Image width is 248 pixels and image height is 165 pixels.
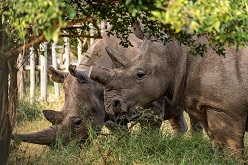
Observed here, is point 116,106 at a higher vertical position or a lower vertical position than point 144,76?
lower

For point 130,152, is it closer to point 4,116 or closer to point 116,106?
point 116,106

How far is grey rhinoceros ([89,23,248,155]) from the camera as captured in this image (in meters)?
6.08

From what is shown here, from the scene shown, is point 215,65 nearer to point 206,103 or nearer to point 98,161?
point 206,103

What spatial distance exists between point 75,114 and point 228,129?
6.52 ft

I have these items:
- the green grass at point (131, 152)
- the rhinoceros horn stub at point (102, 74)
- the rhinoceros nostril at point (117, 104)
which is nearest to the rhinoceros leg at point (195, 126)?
the green grass at point (131, 152)

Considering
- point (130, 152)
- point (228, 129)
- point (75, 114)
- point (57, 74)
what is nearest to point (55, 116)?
point (75, 114)

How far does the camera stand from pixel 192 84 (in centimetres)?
633

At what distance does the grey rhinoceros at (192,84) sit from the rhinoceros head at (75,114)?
0.75 m

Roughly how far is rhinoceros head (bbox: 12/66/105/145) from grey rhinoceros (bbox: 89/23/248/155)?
75 centimetres

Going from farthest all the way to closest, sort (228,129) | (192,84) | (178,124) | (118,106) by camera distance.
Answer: (178,124) → (118,106) → (192,84) → (228,129)

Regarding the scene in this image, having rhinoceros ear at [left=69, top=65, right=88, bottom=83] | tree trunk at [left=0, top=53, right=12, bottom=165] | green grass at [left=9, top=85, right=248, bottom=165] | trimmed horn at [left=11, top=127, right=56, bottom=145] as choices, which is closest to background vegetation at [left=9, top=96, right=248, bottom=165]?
green grass at [left=9, top=85, right=248, bottom=165]

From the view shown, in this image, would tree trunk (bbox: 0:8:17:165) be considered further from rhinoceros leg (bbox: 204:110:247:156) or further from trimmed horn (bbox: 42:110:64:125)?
trimmed horn (bbox: 42:110:64:125)

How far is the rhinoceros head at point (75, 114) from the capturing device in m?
7.46

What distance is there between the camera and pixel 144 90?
6.52 meters
